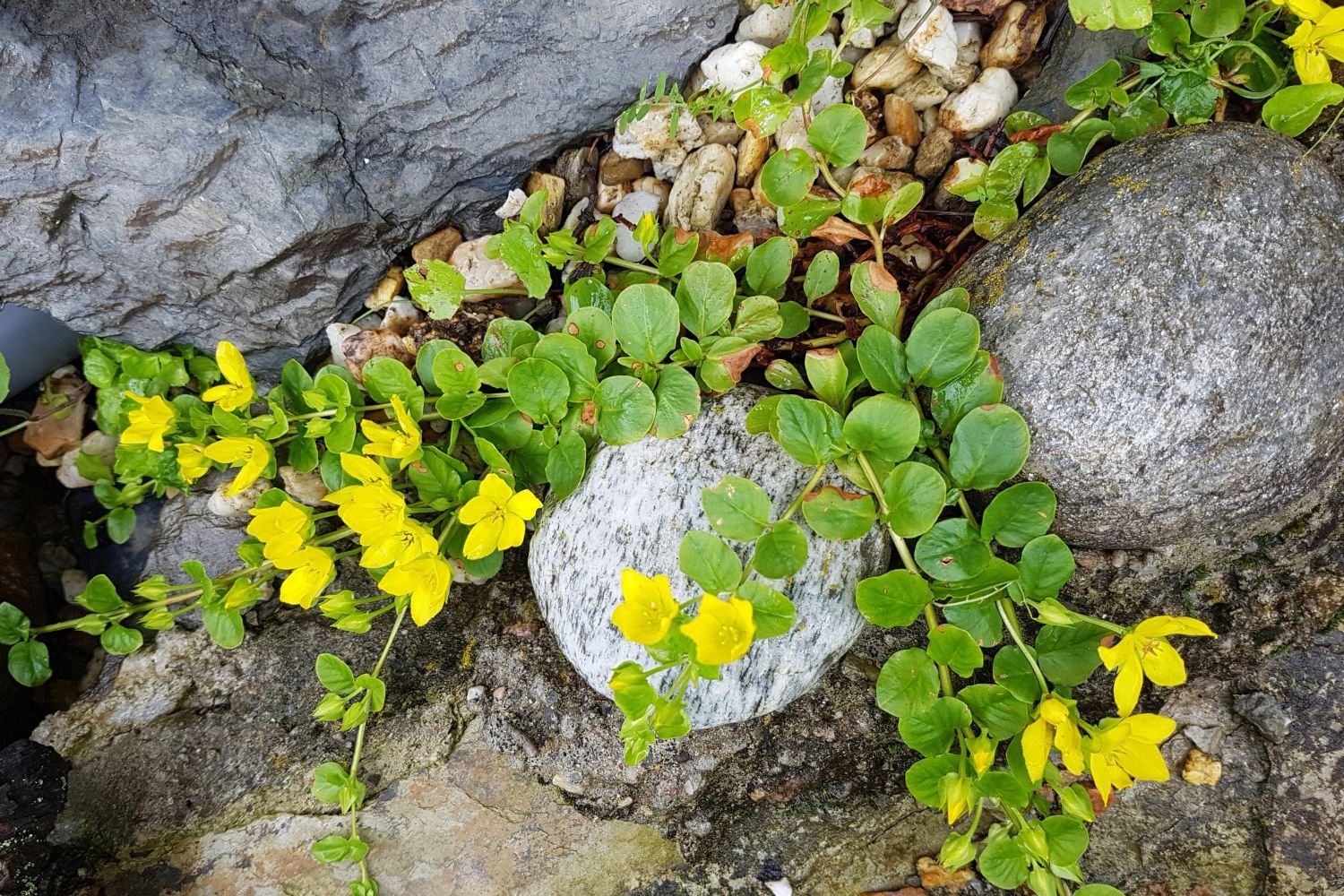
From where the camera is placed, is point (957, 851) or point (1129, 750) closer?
point (1129, 750)

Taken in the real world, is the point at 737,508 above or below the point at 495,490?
below

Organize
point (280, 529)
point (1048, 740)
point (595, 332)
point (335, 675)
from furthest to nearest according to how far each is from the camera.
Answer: point (595, 332) < point (335, 675) < point (280, 529) < point (1048, 740)

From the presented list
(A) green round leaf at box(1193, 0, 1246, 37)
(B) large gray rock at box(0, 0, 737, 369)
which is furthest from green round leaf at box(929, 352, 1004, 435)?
(B) large gray rock at box(0, 0, 737, 369)

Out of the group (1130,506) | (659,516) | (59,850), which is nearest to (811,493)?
(659,516)

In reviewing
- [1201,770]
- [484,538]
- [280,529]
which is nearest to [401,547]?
[484,538]

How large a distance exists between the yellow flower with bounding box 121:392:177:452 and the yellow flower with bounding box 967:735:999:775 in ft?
7.98

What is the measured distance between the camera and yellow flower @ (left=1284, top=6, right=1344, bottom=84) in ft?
6.67

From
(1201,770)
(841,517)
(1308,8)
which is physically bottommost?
(1201,770)

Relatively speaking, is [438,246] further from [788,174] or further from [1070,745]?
[1070,745]

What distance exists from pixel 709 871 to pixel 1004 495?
1.34 m

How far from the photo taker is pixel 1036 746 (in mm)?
2037

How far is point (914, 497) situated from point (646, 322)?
0.88 m

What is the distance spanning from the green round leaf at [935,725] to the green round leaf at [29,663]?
109 inches

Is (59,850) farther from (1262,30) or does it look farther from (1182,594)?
(1262,30)
